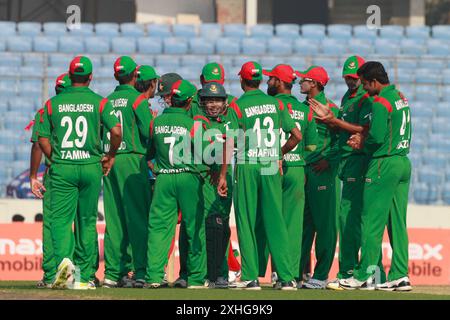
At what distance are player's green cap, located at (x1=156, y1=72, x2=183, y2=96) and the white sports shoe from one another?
9.05 ft

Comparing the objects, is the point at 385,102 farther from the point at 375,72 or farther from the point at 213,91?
the point at 213,91

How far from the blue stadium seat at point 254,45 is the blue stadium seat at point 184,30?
4.34 feet

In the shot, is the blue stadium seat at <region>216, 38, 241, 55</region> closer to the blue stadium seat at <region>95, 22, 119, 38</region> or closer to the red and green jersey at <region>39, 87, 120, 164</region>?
the blue stadium seat at <region>95, 22, 119, 38</region>

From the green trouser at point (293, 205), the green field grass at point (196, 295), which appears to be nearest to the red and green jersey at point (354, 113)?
the green trouser at point (293, 205)

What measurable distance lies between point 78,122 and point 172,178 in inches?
46.6

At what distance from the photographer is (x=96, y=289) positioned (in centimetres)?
1316

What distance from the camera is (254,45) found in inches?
1149

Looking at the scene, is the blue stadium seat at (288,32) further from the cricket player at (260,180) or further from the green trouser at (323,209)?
the cricket player at (260,180)

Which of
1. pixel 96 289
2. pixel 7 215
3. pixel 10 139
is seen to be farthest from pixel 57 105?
pixel 10 139

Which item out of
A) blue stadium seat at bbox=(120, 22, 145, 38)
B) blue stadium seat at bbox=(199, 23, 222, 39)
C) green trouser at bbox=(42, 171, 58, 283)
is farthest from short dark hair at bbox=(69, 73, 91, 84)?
blue stadium seat at bbox=(120, 22, 145, 38)

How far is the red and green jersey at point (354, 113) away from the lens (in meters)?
13.8

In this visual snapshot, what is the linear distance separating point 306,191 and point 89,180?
281cm

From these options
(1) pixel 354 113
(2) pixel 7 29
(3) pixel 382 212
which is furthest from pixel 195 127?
(2) pixel 7 29

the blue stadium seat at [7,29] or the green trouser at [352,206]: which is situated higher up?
the blue stadium seat at [7,29]
